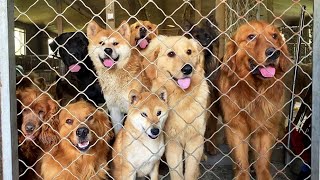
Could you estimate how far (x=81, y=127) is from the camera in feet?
9.82

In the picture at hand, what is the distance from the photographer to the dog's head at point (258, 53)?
10.2ft

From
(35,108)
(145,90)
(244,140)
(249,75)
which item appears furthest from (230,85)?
(35,108)

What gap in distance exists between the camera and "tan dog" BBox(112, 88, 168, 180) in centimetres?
331

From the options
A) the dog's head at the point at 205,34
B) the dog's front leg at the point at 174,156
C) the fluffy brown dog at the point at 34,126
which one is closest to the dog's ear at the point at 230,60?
the dog's front leg at the point at 174,156

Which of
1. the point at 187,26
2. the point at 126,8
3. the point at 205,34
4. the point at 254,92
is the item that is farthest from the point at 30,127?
the point at 126,8

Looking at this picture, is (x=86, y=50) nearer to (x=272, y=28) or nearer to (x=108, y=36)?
(x=108, y=36)

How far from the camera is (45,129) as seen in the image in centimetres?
312

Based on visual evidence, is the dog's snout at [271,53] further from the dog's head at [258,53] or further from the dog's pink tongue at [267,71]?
the dog's pink tongue at [267,71]

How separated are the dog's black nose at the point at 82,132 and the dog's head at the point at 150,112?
468mm

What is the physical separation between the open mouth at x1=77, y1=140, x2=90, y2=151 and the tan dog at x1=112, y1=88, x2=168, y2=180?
0.95 feet

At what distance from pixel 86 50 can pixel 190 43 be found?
1259 millimetres

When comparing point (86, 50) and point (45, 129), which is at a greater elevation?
point (86, 50)

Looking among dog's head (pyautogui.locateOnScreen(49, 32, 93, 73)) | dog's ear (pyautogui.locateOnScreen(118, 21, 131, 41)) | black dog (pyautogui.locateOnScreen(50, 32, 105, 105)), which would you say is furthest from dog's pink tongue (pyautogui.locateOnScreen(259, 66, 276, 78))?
dog's head (pyautogui.locateOnScreen(49, 32, 93, 73))

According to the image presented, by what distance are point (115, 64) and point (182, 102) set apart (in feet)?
3.16
